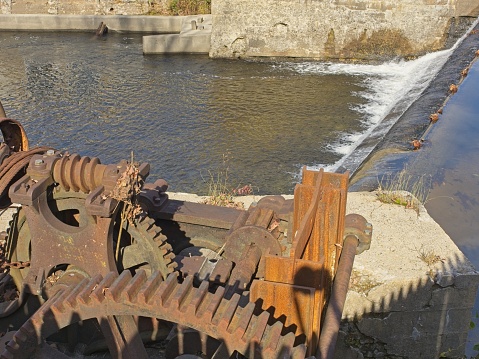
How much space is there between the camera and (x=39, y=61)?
15.9m

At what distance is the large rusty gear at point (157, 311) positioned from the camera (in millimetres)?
2236

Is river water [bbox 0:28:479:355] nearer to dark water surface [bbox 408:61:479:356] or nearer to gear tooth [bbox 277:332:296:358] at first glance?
dark water surface [bbox 408:61:479:356]

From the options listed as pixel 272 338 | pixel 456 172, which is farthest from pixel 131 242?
pixel 456 172

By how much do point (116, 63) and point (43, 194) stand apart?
13158mm

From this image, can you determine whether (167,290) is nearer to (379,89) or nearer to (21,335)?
(21,335)

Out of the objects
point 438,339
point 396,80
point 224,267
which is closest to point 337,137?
point 396,80

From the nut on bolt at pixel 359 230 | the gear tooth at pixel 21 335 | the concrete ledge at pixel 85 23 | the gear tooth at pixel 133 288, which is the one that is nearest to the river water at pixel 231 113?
the concrete ledge at pixel 85 23

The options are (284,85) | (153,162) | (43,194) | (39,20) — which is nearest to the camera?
(43,194)

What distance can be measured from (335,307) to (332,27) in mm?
14936

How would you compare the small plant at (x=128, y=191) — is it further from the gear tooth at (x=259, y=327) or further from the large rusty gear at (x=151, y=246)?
the gear tooth at (x=259, y=327)

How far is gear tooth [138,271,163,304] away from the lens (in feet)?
7.95

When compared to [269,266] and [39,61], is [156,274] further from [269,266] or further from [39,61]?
[39,61]

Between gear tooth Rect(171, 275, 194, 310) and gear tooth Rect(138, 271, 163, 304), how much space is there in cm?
11

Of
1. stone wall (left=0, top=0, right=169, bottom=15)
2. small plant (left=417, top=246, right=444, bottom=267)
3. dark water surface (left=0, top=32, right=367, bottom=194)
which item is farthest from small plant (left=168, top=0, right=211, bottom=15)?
small plant (left=417, top=246, right=444, bottom=267)
